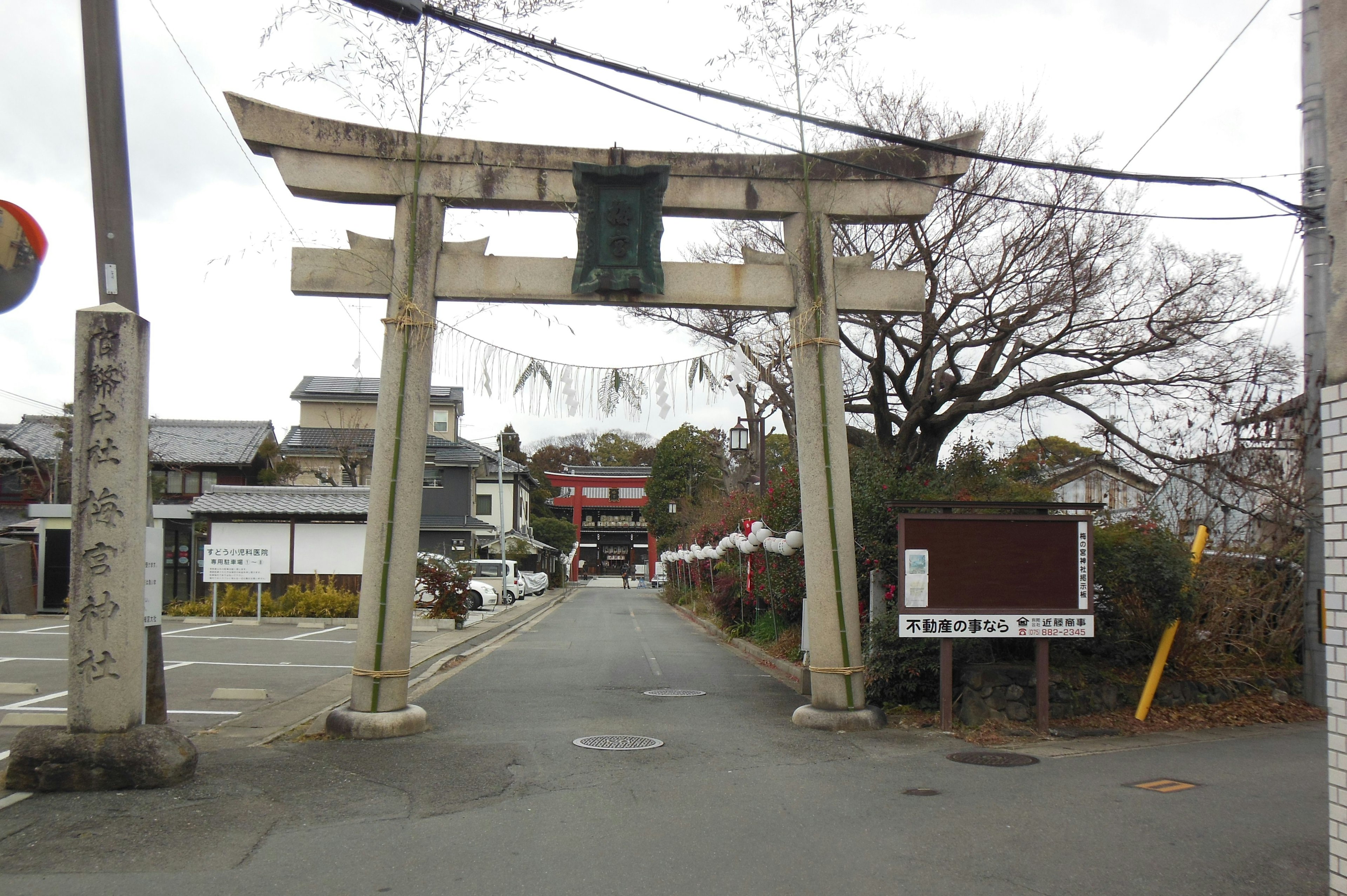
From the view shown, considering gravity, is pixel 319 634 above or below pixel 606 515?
below

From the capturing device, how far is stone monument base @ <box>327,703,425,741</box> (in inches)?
352

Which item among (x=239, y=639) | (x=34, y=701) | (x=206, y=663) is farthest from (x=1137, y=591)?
(x=239, y=639)

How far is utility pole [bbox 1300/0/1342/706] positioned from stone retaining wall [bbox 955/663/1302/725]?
123 cm

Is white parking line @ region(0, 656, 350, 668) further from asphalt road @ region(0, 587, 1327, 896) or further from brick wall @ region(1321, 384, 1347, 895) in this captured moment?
brick wall @ region(1321, 384, 1347, 895)

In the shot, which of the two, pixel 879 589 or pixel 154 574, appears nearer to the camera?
pixel 154 574

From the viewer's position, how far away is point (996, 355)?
18.2 meters

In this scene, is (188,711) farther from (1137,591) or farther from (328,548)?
(328,548)

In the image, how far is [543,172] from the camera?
32.0 feet

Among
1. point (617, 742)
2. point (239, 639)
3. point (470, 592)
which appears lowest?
point (239, 639)

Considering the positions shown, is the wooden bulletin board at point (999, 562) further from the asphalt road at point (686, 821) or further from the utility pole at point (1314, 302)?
the utility pole at point (1314, 302)

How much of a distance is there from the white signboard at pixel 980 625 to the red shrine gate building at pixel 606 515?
238 feet

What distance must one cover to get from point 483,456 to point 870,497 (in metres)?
42.8

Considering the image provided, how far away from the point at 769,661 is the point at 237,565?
49.8 ft

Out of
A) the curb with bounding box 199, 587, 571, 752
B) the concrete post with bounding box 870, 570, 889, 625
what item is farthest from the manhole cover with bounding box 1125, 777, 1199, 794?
the curb with bounding box 199, 587, 571, 752
